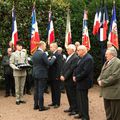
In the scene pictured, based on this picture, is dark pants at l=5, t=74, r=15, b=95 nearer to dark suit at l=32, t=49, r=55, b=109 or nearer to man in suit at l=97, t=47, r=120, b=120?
dark suit at l=32, t=49, r=55, b=109

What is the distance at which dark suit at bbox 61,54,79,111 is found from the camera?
9914mm

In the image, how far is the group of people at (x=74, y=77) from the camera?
827cm

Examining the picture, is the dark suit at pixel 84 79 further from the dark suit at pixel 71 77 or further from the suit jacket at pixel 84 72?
the dark suit at pixel 71 77

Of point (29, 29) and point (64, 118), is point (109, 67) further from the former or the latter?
point (29, 29)

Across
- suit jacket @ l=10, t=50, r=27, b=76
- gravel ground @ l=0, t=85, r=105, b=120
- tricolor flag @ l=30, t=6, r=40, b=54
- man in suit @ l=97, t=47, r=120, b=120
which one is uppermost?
tricolor flag @ l=30, t=6, r=40, b=54

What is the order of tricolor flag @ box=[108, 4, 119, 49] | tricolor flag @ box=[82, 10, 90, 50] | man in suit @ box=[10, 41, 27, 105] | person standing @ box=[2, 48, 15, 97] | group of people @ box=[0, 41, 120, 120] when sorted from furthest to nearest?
tricolor flag @ box=[82, 10, 90, 50] < tricolor flag @ box=[108, 4, 119, 49] < person standing @ box=[2, 48, 15, 97] < man in suit @ box=[10, 41, 27, 105] < group of people @ box=[0, 41, 120, 120]

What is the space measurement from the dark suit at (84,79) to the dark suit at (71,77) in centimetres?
55

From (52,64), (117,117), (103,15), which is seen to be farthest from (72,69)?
(103,15)

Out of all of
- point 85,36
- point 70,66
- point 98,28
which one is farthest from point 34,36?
point 70,66

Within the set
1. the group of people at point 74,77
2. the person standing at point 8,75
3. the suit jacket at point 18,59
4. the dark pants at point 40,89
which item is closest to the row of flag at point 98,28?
the person standing at point 8,75

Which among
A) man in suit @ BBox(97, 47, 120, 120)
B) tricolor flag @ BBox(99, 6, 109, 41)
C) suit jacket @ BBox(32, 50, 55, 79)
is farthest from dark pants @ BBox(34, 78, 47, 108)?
tricolor flag @ BBox(99, 6, 109, 41)

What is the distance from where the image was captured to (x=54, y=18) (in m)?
15.1

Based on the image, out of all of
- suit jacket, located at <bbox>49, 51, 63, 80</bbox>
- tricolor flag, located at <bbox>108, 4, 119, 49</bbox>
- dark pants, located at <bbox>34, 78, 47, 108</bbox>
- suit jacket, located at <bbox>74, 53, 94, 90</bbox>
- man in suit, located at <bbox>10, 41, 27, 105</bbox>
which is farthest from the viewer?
tricolor flag, located at <bbox>108, 4, 119, 49</bbox>

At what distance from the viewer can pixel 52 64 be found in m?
10.9
